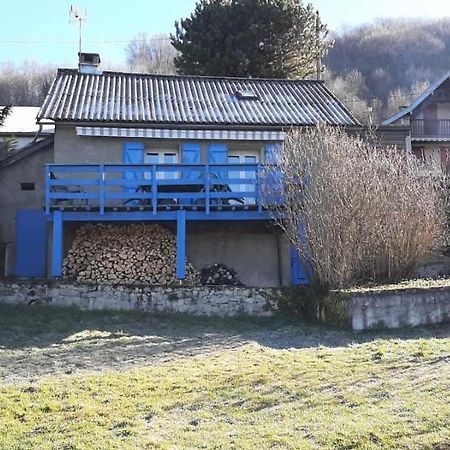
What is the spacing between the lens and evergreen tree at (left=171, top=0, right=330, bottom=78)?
28.2 m

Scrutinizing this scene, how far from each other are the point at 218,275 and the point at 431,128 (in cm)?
2282

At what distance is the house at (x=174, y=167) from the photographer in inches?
533

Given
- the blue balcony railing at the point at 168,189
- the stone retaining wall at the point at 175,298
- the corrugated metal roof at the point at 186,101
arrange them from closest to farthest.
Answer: the stone retaining wall at the point at 175,298
the blue balcony railing at the point at 168,189
the corrugated metal roof at the point at 186,101

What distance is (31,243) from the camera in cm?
1560

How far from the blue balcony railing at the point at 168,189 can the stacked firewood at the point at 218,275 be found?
157 cm

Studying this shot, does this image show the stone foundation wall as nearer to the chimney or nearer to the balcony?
the chimney

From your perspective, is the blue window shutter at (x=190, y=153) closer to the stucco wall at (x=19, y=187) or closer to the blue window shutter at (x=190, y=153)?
the blue window shutter at (x=190, y=153)

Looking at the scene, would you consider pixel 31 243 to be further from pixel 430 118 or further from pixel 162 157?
pixel 430 118

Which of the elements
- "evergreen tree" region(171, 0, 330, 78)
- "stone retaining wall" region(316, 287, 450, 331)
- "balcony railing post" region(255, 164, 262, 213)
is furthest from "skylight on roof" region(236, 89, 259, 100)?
"evergreen tree" region(171, 0, 330, 78)

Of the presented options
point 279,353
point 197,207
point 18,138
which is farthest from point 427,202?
point 18,138

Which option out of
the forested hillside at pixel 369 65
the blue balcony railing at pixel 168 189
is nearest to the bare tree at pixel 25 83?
the forested hillside at pixel 369 65

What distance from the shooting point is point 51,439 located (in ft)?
17.1

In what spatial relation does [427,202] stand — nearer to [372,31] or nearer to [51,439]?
[51,439]

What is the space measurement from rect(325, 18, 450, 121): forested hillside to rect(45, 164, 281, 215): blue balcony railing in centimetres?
4516
